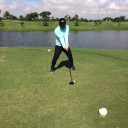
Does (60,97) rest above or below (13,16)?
below

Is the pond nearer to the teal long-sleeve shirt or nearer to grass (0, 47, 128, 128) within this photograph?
the teal long-sleeve shirt

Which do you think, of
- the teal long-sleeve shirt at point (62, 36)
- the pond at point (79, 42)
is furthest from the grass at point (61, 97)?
the pond at point (79, 42)

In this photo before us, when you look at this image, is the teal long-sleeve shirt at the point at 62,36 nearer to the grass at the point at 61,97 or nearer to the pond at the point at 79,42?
the grass at the point at 61,97

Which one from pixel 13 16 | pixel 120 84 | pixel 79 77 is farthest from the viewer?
pixel 13 16

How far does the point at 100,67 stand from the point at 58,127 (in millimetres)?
5097

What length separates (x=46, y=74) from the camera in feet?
23.1

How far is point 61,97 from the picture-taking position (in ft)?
16.2

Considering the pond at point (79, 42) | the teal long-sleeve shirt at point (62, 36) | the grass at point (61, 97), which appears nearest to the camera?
the grass at point (61, 97)

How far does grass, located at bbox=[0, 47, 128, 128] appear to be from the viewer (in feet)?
12.5

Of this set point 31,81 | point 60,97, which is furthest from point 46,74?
point 60,97

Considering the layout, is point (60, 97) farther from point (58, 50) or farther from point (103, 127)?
point (58, 50)

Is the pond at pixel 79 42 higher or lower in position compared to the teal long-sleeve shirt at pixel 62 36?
lower

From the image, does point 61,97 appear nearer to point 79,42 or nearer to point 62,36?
point 62,36

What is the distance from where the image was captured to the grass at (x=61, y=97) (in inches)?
150
